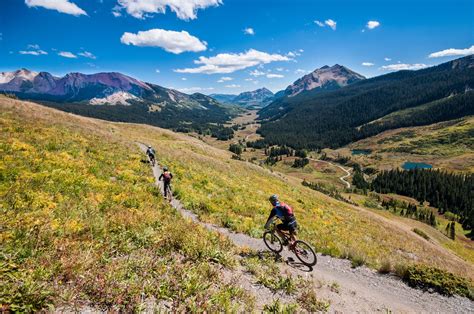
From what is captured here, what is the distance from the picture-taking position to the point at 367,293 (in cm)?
1020

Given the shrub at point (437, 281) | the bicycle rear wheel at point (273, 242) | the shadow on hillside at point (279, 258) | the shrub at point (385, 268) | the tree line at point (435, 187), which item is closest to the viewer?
the shrub at point (437, 281)

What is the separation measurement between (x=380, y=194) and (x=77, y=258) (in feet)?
611

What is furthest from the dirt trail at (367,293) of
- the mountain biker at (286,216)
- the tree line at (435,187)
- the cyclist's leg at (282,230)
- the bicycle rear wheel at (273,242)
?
the tree line at (435,187)

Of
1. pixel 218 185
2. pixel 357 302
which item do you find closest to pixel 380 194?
pixel 218 185

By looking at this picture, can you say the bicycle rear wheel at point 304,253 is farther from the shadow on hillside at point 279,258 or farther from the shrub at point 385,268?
the shrub at point 385,268

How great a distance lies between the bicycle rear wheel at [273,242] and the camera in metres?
12.5

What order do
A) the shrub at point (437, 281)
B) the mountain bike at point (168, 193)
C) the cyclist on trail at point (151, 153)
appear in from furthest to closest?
the cyclist on trail at point (151, 153)
the mountain bike at point (168, 193)
the shrub at point (437, 281)

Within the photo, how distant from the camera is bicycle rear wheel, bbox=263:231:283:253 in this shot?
12.5 m

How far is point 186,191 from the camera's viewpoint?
832 inches

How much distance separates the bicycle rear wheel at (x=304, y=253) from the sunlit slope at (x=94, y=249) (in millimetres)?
3259

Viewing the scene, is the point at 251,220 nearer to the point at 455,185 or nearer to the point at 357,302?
the point at 357,302

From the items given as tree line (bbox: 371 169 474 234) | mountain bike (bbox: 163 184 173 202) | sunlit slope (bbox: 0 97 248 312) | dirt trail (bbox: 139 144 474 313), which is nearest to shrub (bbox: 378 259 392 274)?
dirt trail (bbox: 139 144 474 313)

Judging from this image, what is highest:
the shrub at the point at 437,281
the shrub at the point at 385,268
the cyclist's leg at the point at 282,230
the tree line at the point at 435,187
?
the cyclist's leg at the point at 282,230

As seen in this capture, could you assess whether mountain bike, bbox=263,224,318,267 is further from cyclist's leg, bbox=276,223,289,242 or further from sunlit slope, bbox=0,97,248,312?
sunlit slope, bbox=0,97,248,312
